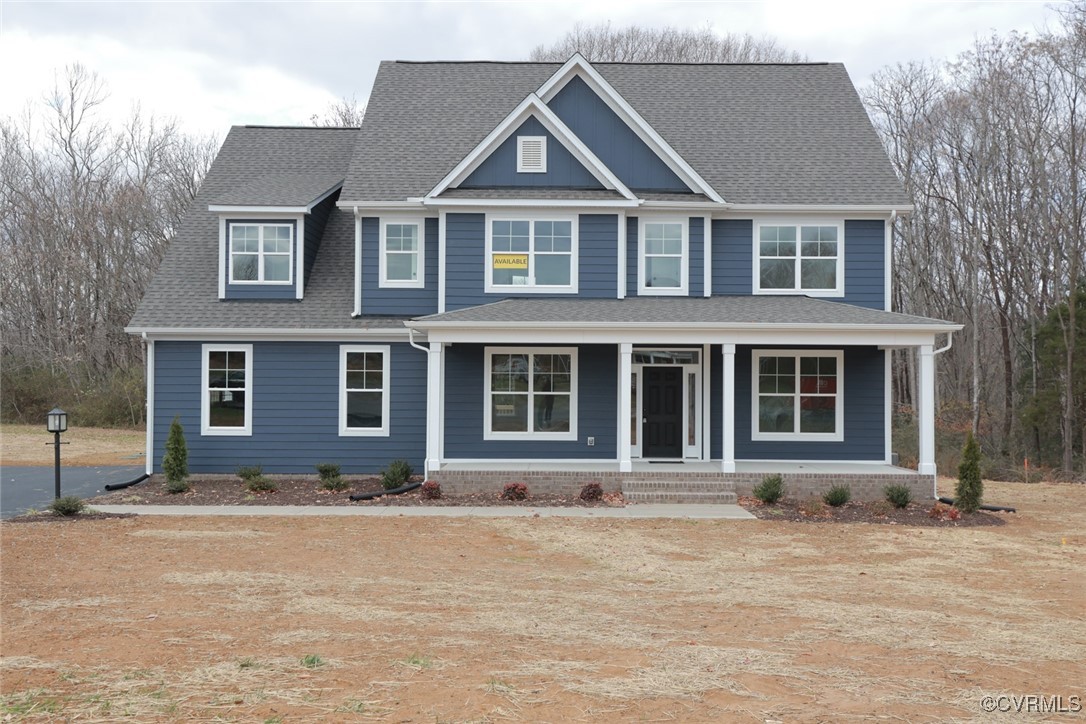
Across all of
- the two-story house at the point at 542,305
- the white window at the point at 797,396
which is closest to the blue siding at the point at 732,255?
the two-story house at the point at 542,305

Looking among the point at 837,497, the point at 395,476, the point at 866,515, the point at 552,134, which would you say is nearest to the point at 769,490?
the point at 837,497

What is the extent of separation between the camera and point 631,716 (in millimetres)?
6258

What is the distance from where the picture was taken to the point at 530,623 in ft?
28.6

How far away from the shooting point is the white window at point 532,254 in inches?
790

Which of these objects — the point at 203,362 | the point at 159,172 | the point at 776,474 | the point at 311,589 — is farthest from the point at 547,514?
the point at 159,172

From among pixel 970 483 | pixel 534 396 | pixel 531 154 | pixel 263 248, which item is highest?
pixel 531 154

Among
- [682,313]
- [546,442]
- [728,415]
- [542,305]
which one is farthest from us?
→ [546,442]

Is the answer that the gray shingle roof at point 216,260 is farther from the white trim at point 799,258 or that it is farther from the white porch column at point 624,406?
the white trim at point 799,258

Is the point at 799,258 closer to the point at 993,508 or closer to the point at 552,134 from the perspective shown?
the point at 552,134

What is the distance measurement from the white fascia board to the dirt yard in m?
8.47

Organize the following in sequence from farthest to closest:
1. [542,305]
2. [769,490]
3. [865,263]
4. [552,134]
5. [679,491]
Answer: [865,263] < [552,134] < [542,305] < [679,491] < [769,490]

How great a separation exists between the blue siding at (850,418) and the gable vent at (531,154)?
18.8 ft

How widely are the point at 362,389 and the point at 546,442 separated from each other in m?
4.07

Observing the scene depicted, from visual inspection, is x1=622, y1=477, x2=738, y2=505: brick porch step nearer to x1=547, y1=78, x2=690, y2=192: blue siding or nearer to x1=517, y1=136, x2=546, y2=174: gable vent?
x1=547, y1=78, x2=690, y2=192: blue siding
